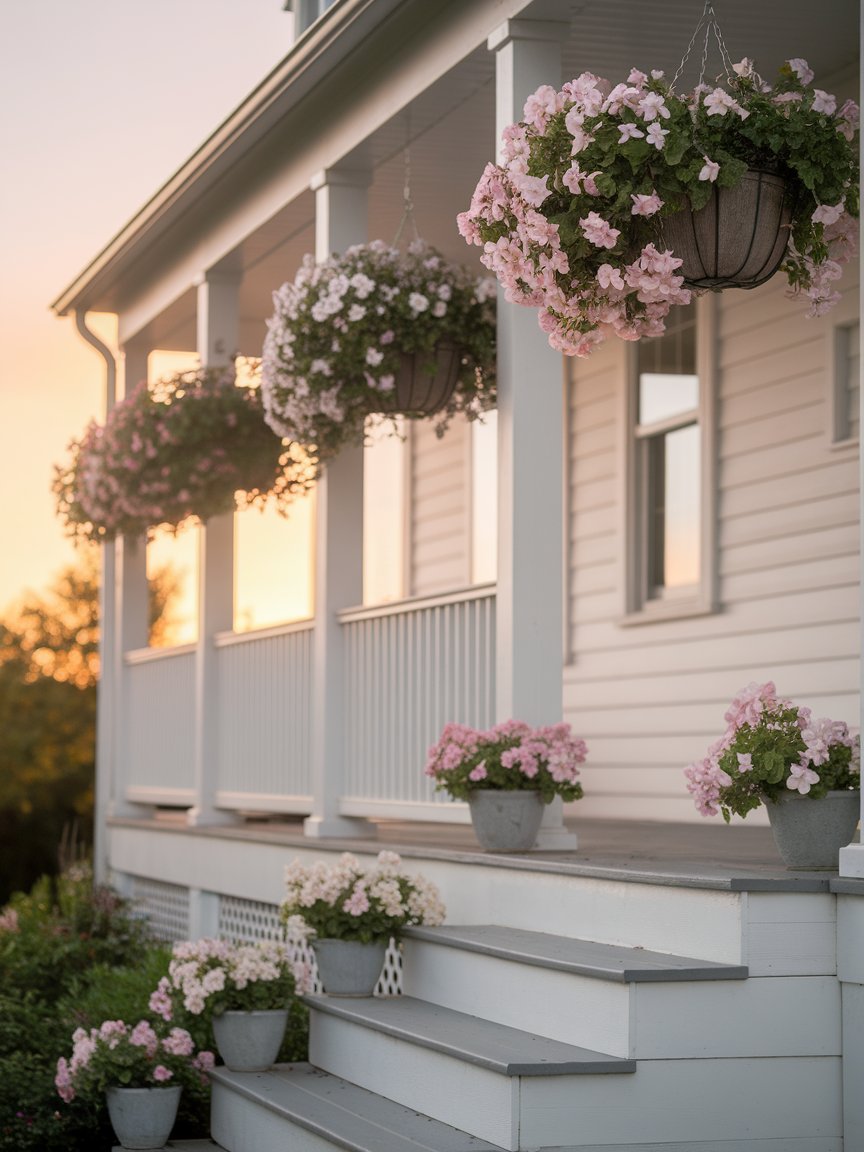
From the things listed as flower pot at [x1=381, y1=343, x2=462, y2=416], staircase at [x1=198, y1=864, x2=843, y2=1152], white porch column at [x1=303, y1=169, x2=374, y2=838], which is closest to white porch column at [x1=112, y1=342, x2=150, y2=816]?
white porch column at [x1=303, y1=169, x2=374, y2=838]

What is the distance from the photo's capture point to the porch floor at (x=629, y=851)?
456 centimetres

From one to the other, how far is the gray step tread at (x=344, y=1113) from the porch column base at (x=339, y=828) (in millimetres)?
1820

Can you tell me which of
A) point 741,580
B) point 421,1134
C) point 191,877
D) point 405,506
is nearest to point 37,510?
point 405,506

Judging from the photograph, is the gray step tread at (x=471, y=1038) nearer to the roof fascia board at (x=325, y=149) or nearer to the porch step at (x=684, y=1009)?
the porch step at (x=684, y=1009)

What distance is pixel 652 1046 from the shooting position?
4406 millimetres

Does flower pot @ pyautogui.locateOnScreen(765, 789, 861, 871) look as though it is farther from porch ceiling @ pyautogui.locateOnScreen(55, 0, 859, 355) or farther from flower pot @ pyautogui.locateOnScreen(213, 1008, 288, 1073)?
porch ceiling @ pyautogui.locateOnScreen(55, 0, 859, 355)

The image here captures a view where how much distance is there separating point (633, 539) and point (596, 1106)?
5356mm

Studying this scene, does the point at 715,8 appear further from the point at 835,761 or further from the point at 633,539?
the point at 633,539

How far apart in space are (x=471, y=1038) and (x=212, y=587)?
17.2 ft

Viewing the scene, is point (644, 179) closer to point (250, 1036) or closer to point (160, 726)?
point (250, 1036)

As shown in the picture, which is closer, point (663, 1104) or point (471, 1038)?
point (663, 1104)

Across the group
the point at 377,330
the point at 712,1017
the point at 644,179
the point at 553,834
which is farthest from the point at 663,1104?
the point at 377,330

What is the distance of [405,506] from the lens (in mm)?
12336

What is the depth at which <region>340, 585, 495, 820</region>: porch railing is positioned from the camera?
6516 mm
